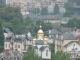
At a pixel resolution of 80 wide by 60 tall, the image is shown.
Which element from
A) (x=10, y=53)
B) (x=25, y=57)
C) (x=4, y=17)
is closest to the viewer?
(x=25, y=57)

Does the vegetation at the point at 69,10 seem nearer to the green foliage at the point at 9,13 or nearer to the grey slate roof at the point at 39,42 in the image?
the green foliage at the point at 9,13

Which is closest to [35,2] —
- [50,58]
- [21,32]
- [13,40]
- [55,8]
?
[55,8]

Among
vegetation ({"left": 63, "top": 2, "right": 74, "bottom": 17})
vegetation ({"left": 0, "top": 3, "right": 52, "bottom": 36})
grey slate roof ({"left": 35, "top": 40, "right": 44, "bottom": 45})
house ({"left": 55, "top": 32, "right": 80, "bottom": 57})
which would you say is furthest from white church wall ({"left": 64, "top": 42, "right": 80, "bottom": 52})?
vegetation ({"left": 63, "top": 2, "right": 74, "bottom": 17})

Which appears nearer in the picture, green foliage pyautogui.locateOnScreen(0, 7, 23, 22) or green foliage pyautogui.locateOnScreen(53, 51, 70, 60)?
green foliage pyautogui.locateOnScreen(53, 51, 70, 60)

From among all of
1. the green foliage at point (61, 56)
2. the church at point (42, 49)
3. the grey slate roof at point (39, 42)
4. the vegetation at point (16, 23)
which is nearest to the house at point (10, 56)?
the church at point (42, 49)

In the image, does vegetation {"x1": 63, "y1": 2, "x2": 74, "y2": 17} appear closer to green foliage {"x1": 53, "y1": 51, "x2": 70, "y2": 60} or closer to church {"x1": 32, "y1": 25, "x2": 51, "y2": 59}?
church {"x1": 32, "y1": 25, "x2": 51, "y2": 59}

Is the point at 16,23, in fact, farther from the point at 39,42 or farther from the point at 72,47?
the point at 39,42

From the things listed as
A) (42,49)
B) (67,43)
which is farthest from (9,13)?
(42,49)

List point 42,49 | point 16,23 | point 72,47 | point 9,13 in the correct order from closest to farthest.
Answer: point 42,49
point 72,47
point 16,23
point 9,13

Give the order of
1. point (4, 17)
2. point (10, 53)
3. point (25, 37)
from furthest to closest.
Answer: point (4, 17) < point (25, 37) < point (10, 53)

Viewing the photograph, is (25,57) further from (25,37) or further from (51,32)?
(51,32)

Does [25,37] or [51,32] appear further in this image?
[51,32]

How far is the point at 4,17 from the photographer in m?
91.1

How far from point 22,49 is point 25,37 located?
1.56 meters
